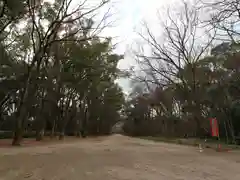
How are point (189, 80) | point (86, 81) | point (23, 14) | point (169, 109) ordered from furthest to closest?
point (169, 109)
point (86, 81)
point (189, 80)
point (23, 14)

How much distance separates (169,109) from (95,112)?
35.0 ft

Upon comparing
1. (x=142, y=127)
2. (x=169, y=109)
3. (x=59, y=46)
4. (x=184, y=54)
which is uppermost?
(x=59, y=46)

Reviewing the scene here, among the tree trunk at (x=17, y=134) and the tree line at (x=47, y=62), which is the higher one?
the tree line at (x=47, y=62)

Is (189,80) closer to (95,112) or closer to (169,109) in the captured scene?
(169,109)

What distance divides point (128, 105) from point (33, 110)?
→ 21.6m

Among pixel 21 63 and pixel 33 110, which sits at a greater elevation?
pixel 21 63

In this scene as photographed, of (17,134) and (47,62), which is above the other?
(47,62)

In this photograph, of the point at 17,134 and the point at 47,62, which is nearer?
the point at 17,134

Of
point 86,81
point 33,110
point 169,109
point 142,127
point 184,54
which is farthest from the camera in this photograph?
point 142,127

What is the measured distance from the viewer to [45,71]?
19.7 m

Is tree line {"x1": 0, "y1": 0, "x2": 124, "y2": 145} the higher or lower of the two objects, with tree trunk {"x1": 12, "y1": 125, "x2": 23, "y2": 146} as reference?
higher

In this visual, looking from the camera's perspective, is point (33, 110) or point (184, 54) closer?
point (184, 54)

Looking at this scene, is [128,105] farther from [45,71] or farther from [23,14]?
[23,14]

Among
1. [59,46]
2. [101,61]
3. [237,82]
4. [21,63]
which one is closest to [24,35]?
[59,46]
